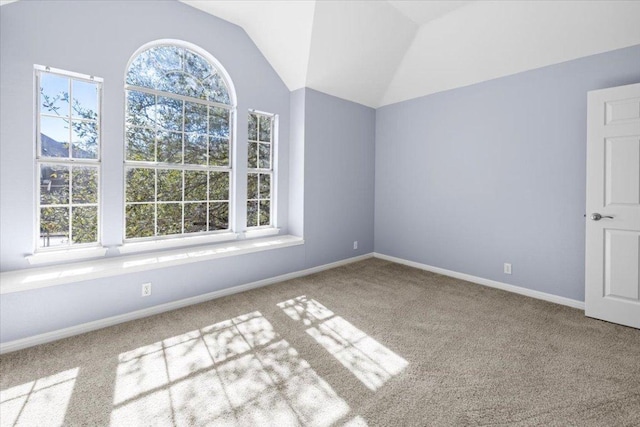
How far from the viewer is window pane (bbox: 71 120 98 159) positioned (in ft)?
9.02

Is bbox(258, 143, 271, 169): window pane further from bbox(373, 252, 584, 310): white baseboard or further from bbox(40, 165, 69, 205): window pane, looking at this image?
bbox(373, 252, 584, 310): white baseboard

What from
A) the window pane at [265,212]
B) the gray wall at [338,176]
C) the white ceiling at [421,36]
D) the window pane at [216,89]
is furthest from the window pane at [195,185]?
the white ceiling at [421,36]

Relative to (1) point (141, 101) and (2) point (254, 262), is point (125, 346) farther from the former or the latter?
(1) point (141, 101)

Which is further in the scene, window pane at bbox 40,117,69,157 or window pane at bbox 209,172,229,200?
window pane at bbox 209,172,229,200

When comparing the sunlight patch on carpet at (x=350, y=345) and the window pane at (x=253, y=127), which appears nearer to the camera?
the sunlight patch on carpet at (x=350, y=345)

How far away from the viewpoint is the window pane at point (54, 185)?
262 cm

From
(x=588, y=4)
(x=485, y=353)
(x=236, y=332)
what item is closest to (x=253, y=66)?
(x=236, y=332)

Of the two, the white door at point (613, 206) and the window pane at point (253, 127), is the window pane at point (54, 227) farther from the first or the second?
the white door at point (613, 206)

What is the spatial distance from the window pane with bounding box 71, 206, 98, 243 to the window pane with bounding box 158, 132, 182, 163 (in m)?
0.84

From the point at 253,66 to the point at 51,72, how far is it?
2.08 metres

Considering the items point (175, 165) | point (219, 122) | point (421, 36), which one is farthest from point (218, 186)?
point (421, 36)

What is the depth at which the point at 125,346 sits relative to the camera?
2.34 meters

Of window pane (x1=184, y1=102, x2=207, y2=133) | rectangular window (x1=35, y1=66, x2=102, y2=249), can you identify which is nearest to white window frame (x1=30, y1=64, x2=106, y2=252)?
rectangular window (x1=35, y1=66, x2=102, y2=249)

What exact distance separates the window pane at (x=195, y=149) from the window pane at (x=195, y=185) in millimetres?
131
